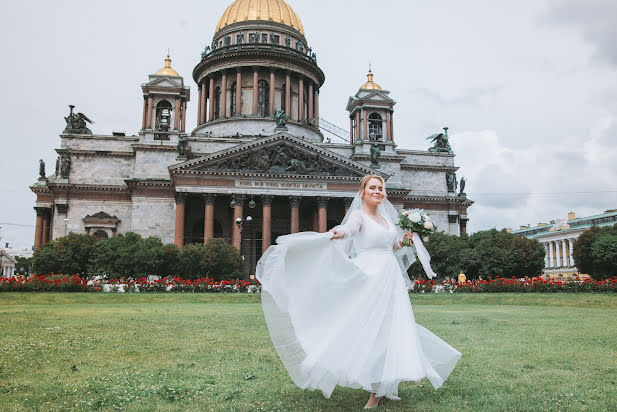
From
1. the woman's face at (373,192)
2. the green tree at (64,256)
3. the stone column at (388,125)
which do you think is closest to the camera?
the woman's face at (373,192)

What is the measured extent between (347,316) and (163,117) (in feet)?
163

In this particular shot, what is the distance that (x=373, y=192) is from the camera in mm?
6258

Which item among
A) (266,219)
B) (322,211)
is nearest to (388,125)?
(322,211)

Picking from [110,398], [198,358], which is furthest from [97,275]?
[110,398]

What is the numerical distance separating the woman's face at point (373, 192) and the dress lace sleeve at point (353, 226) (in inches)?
8.4

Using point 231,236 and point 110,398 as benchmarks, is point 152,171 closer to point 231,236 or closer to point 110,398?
point 231,236

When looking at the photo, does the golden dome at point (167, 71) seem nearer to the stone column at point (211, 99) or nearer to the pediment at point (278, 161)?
the stone column at point (211, 99)

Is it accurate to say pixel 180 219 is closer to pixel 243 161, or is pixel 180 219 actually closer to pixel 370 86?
pixel 243 161

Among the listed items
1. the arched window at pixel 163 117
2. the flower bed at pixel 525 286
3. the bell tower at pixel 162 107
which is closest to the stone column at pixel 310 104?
the bell tower at pixel 162 107

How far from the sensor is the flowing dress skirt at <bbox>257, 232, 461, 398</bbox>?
530 centimetres

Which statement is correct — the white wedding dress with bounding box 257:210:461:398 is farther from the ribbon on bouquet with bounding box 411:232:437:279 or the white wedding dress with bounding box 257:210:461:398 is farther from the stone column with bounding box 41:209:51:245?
the stone column with bounding box 41:209:51:245

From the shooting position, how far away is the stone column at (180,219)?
141 feet

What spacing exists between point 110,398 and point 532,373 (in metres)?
4.96

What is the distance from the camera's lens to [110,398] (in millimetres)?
5480
